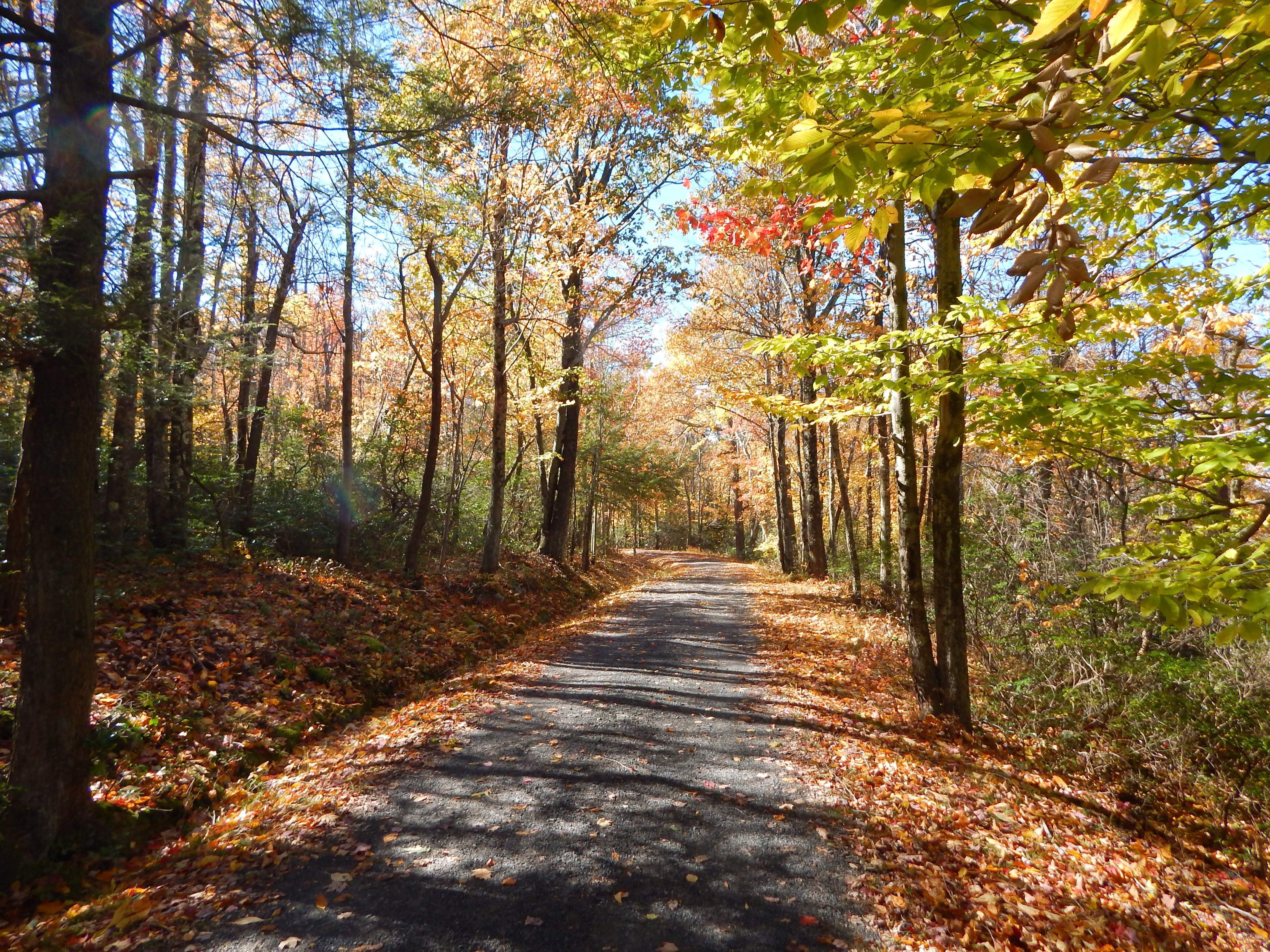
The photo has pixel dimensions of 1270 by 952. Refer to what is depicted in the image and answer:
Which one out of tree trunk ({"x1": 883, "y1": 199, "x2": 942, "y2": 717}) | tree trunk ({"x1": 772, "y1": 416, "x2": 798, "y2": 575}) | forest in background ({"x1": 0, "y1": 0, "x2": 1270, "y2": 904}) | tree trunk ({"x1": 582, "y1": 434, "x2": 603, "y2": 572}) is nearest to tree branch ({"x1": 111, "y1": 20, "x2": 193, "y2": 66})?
forest in background ({"x1": 0, "y1": 0, "x2": 1270, "y2": 904})

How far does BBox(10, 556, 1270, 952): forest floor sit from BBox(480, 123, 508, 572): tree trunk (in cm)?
657

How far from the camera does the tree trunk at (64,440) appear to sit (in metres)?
3.65

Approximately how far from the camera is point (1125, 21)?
119 cm

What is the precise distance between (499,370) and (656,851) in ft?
34.5

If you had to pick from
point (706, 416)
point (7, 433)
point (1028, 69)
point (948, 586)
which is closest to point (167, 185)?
point (7, 433)

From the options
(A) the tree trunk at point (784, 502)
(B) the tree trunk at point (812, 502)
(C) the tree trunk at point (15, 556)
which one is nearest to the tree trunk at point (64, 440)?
(C) the tree trunk at point (15, 556)

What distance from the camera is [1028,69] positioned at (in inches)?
116

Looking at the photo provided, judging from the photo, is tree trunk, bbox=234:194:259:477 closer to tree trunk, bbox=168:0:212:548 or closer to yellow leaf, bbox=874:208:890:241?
tree trunk, bbox=168:0:212:548

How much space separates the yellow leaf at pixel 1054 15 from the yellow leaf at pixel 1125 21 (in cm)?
9

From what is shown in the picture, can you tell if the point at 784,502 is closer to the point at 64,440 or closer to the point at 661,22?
the point at 64,440

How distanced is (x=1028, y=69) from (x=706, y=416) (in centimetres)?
2074

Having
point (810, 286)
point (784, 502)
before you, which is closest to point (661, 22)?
point (810, 286)

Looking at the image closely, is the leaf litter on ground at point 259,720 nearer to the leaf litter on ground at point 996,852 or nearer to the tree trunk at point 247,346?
the leaf litter on ground at point 996,852

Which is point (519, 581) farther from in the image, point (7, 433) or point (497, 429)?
point (7, 433)
